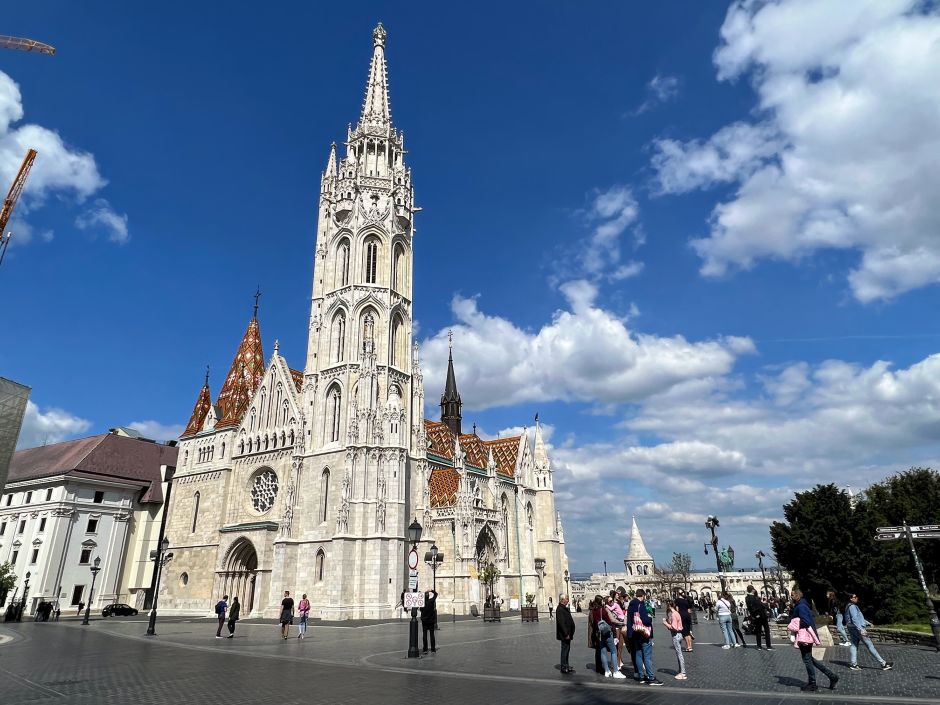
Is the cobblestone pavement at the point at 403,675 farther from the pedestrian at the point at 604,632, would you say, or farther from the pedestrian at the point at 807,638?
the pedestrian at the point at 604,632

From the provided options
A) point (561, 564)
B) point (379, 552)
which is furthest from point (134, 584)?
point (561, 564)

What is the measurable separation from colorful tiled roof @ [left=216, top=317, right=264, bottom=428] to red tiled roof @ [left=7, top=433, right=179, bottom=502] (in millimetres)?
10993

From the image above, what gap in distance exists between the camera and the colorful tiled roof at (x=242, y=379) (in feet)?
155

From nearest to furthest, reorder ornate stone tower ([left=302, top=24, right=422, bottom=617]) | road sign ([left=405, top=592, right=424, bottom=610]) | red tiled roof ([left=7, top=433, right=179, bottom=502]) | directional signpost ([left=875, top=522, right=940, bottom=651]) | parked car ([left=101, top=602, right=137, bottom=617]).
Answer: directional signpost ([left=875, top=522, right=940, bottom=651]) < road sign ([left=405, top=592, right=424, bottom=610]) < ornate stone tower ([left=302, top=24, right=422, bottom=617]) < parked car ([left=101, top=602, right=137, bottom=617]) < red tiled roof ([left=7, top=433, right=179, bottom=502])

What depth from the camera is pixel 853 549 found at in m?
29.1

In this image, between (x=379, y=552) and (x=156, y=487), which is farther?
(x=156, y=487)

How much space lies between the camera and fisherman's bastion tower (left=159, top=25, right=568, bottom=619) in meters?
36.7

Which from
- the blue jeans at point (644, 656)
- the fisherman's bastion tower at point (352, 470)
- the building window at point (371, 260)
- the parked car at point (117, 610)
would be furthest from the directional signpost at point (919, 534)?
the parked car at point (117, 610)

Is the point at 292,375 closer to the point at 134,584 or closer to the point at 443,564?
the point at 443,564

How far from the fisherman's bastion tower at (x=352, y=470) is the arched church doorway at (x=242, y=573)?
88mm

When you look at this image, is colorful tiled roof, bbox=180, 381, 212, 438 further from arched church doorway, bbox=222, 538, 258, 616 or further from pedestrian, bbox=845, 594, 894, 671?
pedestrian, bbox=845, 594, 894, 671

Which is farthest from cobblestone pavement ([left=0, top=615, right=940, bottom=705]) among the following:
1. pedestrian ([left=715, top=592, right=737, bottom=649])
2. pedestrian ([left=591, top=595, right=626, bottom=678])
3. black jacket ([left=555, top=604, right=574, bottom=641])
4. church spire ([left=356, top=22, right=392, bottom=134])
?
church spire ([left=356, top=22, right=392, bottom=134])

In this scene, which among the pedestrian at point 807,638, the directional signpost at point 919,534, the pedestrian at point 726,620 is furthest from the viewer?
the pedestrian at point 726,620

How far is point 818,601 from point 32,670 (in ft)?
115
